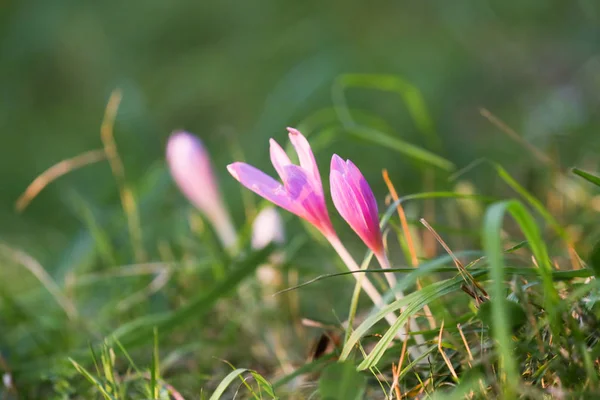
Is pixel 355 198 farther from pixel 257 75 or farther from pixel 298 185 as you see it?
pixel 257 75

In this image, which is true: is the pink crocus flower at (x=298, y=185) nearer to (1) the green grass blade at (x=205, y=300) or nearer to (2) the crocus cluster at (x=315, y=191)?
(2) the crocus cluster at (x=315, y=191)

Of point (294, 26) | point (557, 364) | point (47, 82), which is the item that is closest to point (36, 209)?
point (47, 82)

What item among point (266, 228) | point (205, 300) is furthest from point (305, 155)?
point (266, 228)

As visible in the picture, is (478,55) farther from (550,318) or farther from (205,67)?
(550,318)

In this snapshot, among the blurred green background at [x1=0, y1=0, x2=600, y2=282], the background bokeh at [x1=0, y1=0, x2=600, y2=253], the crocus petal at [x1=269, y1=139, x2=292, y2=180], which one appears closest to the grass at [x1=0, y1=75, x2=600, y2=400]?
the crocus petal at [x1=269, y1=139, x2=292, y2=180]

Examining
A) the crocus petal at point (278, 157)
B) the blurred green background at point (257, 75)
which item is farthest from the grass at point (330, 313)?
the blurred green background at point (257, 75)

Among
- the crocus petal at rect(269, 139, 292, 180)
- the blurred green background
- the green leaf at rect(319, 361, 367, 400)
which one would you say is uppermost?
the crocus petal at rect(269, 139, 292, 180)

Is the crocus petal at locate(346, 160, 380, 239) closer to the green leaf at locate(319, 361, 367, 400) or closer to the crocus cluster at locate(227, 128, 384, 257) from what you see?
the crocus cluster at locate(227, 128, 384, 257)
